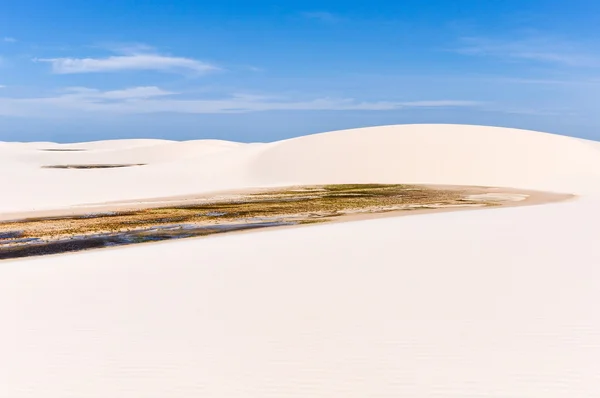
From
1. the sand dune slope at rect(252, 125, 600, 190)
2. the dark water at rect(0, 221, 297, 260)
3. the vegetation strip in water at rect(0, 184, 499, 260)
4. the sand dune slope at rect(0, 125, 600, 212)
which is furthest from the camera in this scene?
the sand dune slope at rect(252, 125, 600, 190)

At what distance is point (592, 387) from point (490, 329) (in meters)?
1.66

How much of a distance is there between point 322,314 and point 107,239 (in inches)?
387

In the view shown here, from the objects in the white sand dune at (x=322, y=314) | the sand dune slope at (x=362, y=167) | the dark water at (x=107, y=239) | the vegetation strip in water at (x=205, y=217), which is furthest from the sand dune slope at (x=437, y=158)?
the dark water at (x=107, y=239)

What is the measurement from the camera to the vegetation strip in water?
15570 mm

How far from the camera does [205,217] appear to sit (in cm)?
2028

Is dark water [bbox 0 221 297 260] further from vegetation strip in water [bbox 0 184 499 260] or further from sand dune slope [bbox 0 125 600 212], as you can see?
sand dune slope [bbox 0 125 600 212]

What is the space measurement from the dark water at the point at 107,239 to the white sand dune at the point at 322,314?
1.49 m

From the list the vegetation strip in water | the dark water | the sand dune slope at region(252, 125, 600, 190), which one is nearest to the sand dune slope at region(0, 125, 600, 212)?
the sand dune slope at region(252, 125, 600, 190)

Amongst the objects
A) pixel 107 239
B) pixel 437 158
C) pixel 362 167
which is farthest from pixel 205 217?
pixel 437 158

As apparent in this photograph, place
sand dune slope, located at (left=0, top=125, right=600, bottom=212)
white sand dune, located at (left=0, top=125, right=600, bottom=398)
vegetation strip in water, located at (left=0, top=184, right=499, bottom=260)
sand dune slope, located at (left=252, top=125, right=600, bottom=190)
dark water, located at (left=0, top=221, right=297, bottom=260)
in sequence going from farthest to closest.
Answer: sand dune slope, located at (left=252, top=125, right=600, bottom=190) → sand dune slope, located at (left=0, top=125, right=600, bottom=212) → vegetation strip in water, located at (left=0, top=184, right=499, bottom=260) → dark water, located at (left=0, top=221, right=297, bottom=260) → white sand dune, located at (left=0, top=125, right=600, bottom=398)

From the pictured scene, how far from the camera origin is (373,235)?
1471cm

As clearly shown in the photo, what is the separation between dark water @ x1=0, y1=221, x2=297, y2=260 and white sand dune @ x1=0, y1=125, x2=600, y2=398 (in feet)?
4.88

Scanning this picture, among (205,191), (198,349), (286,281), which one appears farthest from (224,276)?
(205,191)

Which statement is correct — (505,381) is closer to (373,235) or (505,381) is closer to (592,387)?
(592,387)
